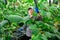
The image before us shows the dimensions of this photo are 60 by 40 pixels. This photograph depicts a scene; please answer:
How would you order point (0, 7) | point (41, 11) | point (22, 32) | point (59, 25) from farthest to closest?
point (0, 7), point (22, 32), point (59, 25), point (41, 11)

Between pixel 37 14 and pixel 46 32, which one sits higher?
pixel 37 14

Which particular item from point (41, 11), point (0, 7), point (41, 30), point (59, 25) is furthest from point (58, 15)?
point (0, 7)

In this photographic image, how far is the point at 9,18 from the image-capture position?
2.84 m

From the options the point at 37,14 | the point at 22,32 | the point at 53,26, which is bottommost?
the point at 22,32

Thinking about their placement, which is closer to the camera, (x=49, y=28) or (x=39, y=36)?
(x=39, y=36)

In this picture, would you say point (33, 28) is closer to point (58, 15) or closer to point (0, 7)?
point (58, 15)

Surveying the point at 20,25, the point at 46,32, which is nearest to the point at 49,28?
the point at 46,32

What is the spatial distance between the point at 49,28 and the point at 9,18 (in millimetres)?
640

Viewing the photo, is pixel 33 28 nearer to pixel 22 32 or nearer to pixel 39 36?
pixel 39 36

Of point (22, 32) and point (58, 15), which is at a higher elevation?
point (58, 15)

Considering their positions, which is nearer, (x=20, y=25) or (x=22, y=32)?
(x=22, y=32)

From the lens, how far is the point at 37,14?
8.98 feet

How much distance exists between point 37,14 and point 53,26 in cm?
29

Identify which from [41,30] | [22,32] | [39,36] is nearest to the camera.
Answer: [39,36]
